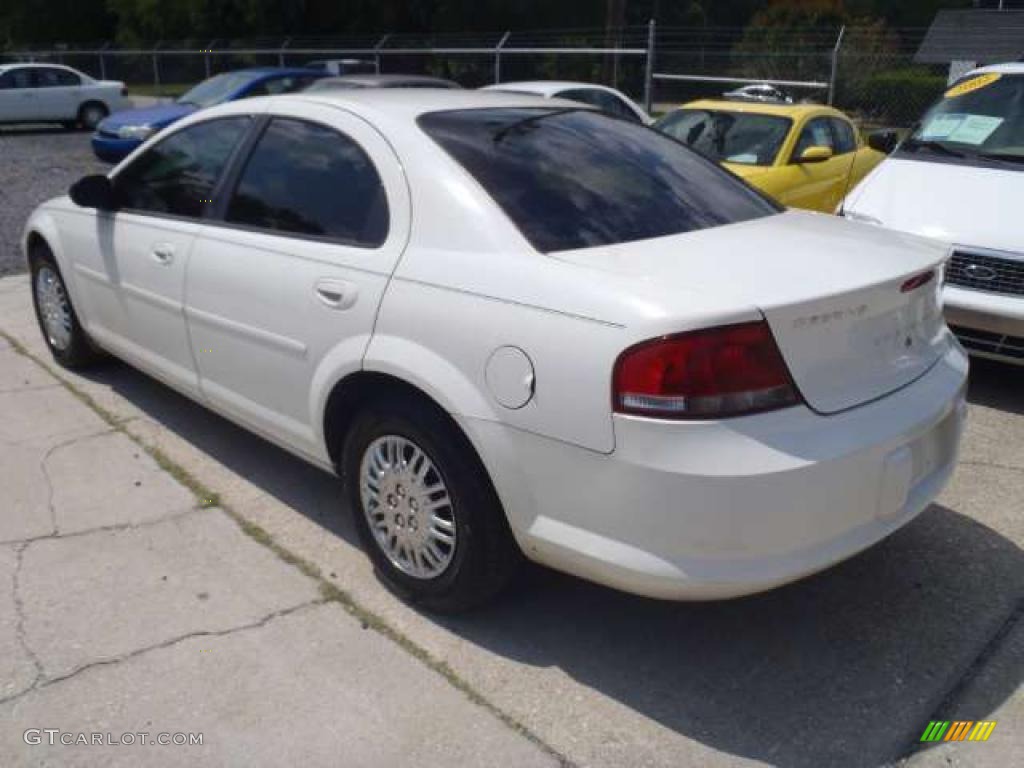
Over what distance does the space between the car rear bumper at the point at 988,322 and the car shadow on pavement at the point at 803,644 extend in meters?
1.53

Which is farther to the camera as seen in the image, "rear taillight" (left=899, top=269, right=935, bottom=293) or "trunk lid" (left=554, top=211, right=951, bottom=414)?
"rear taillight" (left=899, top=269, right=935, bottom=293)

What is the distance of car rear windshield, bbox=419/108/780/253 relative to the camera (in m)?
3.14

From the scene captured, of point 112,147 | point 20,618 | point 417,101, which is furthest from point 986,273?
point 112,147

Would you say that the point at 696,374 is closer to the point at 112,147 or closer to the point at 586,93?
the point at 586,93

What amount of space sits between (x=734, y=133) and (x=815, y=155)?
98cm

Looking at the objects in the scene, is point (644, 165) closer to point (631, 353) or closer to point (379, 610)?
point (631, 353)

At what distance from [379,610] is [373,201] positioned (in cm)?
139

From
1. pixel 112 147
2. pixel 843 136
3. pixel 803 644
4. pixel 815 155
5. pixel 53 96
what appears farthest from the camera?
pixel 53 96

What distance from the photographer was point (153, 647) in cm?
316

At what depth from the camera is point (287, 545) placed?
3832 mm

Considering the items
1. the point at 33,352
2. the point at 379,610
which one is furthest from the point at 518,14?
the point at 379,610

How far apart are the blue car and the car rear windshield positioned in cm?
1080

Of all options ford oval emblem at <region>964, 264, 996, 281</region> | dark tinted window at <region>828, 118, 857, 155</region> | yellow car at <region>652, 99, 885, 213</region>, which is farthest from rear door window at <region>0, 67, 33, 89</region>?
ford oval emblem at <region>964, 264, 996, 281</region>

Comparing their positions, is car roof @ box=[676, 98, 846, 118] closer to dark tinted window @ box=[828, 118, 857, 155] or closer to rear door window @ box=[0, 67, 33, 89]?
dark tinted window @ box=[828, 118, 857, 155]
